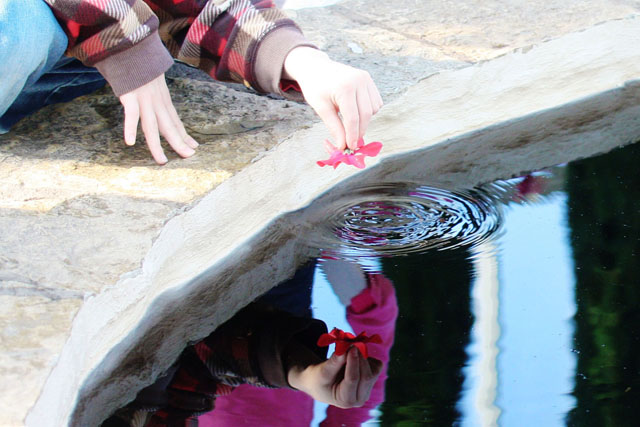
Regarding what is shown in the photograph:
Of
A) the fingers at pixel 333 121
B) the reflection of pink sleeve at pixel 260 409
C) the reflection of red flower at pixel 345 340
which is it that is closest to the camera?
the reflection of pink sleeve at pixel 260 409

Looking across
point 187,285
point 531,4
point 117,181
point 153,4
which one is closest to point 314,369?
point 187,285

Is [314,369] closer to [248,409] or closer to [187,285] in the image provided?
[248,409]

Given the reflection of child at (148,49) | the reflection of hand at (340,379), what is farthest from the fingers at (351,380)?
the reflection of child at (148,49)

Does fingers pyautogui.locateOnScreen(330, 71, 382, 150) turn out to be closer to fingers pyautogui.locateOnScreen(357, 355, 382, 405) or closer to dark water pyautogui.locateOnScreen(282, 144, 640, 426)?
dark water pyautogui.locateOnScreen(282, 144, 640, 426)

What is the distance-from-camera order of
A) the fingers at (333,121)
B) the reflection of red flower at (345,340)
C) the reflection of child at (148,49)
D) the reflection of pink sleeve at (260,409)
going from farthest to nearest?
the reflection of child at (148,49) → the fingers at (333,121) → the reflection of red flower at (345,340) → the reflection of pink sleeve at (260,409)

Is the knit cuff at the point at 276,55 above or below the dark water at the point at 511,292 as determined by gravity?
above

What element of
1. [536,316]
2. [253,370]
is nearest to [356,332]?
[253,370]

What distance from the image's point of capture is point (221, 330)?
3.59 feet

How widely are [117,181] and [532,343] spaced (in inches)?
27.3

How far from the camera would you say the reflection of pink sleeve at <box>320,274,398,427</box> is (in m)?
0.92

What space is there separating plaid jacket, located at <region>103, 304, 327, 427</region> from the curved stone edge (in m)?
0.02

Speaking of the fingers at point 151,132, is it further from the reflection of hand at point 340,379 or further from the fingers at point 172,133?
the reflection of hand at point 340,379

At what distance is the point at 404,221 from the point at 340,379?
1.28 feet

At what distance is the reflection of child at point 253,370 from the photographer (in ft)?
3.12
